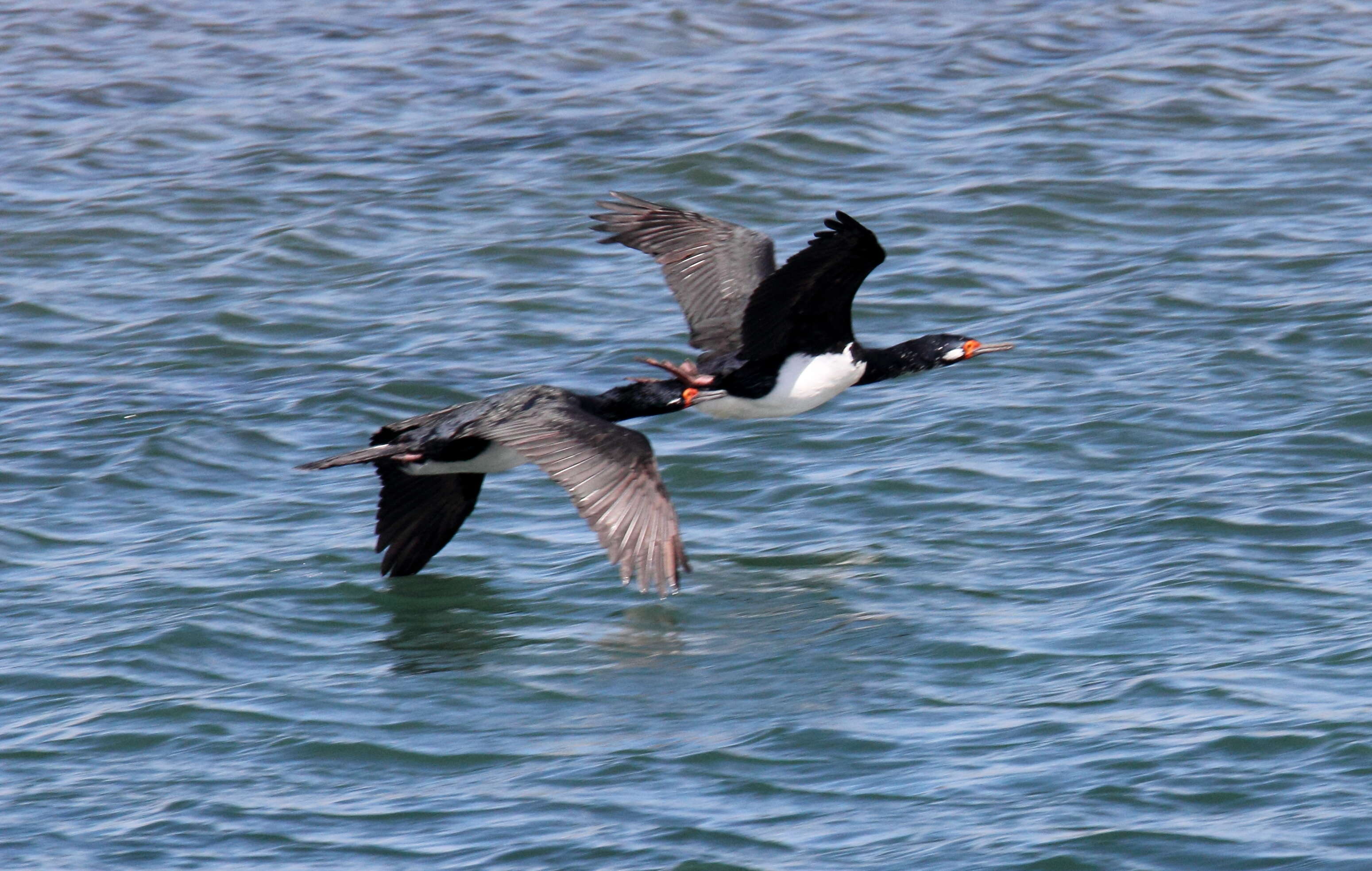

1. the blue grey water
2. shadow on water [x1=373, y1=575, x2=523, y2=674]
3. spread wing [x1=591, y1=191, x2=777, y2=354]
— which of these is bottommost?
shadow on water [x1=373, y1=575, x2=523, y2=674]

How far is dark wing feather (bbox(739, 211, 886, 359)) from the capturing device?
8.57 m

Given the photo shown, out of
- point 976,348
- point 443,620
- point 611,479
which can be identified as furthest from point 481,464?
point 976,348

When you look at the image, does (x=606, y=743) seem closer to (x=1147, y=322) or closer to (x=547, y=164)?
(x=1147, y=322)

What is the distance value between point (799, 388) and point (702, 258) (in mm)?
982

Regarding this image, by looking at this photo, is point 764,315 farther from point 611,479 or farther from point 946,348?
point 611,479

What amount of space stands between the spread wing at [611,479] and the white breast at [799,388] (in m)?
1.38

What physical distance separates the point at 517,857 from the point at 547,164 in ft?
29.1

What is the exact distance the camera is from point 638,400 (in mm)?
9039

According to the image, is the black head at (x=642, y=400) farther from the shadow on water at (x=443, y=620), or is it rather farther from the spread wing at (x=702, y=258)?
the shadow on water at (x=443, y=620)

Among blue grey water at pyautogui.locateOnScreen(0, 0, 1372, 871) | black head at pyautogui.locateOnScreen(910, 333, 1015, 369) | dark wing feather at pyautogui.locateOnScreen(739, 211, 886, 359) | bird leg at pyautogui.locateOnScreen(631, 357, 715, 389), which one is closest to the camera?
blue grey water at pyautogui.locateOnScreen(0, 0, 1372, 871)

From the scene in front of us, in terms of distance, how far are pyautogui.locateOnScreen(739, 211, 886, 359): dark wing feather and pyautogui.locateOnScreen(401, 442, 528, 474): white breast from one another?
1381 millimetres

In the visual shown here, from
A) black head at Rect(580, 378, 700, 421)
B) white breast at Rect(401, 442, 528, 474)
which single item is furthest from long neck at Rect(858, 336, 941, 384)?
white breast at Rect(401, 442, 528, 474)

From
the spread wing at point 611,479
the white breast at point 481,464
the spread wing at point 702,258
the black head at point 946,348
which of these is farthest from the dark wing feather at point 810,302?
the white breast at point 481,464

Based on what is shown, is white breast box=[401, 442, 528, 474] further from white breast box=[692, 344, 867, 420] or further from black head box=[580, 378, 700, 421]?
white breast box=[692, 344, 867, 420]
